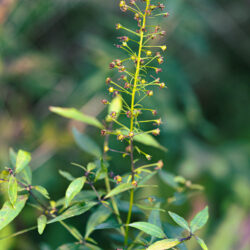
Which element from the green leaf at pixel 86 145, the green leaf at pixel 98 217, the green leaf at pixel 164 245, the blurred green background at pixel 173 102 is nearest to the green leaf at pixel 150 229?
the green leaf at pixel 164 245

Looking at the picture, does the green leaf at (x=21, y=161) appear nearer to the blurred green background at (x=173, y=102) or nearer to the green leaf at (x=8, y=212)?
the green leaf at (x=8, y=212)

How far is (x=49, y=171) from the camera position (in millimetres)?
2361

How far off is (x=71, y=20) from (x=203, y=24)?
4.30 ft

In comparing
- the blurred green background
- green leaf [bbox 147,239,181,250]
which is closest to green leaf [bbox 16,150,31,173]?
green leaf [bbox 147,239,181,250]

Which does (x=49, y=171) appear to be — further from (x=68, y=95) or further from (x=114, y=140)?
(x=68, y=95)

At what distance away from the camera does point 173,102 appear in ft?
9.02

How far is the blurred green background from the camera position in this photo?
2283 mm

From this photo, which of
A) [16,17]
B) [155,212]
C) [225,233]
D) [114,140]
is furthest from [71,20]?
[155,212]

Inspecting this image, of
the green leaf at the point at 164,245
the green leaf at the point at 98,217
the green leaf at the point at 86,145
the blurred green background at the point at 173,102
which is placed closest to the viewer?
the green leaf at the point at 164,245

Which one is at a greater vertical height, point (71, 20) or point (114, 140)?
point (71, 20)

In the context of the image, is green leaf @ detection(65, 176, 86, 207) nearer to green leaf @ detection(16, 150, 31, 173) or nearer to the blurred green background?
green leaf @ detection(16, 150, 31, 173)

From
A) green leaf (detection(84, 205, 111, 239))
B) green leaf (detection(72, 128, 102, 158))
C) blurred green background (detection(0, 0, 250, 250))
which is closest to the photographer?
green leaf (detection(84, 205, 111, 239))

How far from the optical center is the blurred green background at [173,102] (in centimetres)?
228

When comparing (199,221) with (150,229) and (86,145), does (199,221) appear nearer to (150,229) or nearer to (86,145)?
(150,229)
